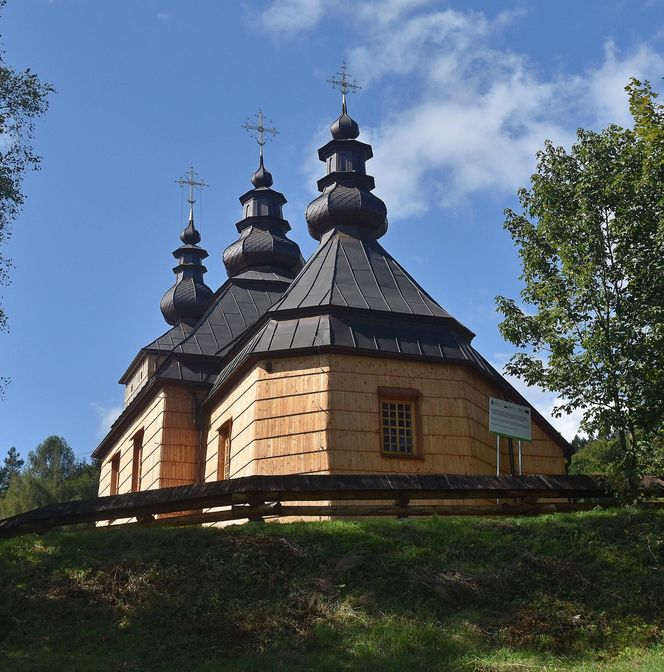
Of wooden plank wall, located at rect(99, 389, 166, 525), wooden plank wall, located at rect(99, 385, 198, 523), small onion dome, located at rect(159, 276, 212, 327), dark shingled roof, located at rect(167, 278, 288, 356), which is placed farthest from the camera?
small onion dome, located at rect(159, 276, 212, 327)

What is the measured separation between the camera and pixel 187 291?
34.7 m

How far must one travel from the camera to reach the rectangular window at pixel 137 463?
26094mm

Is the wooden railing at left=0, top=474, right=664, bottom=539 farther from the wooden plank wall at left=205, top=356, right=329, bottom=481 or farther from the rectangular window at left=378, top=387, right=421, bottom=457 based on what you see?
the rectangular window at left=378, top=387, right=421, bottom=457

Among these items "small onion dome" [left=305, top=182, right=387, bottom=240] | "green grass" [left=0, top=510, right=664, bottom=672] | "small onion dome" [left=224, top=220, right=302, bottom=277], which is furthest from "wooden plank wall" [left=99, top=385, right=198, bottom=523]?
"green grass" [left=0, top=510, right=664, bottom=672]

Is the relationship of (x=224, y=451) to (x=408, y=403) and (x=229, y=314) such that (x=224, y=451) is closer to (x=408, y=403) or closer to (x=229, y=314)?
(x=408, y=403)

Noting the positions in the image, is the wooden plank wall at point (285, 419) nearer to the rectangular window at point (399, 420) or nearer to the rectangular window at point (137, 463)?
the rectangular window at point (399, 420)

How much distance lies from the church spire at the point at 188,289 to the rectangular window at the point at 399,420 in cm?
1575

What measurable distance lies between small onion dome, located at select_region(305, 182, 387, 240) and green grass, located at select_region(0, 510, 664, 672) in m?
12.5

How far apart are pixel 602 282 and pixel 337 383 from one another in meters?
Result: 5.55

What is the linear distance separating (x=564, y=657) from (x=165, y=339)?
75.2ft

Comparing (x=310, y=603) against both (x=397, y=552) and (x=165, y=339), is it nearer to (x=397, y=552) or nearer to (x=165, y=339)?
(x=397, y=552)

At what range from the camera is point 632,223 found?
15555mm

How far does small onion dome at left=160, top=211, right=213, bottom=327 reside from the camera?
112 ft

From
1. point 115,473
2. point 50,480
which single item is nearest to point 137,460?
point 115,473
